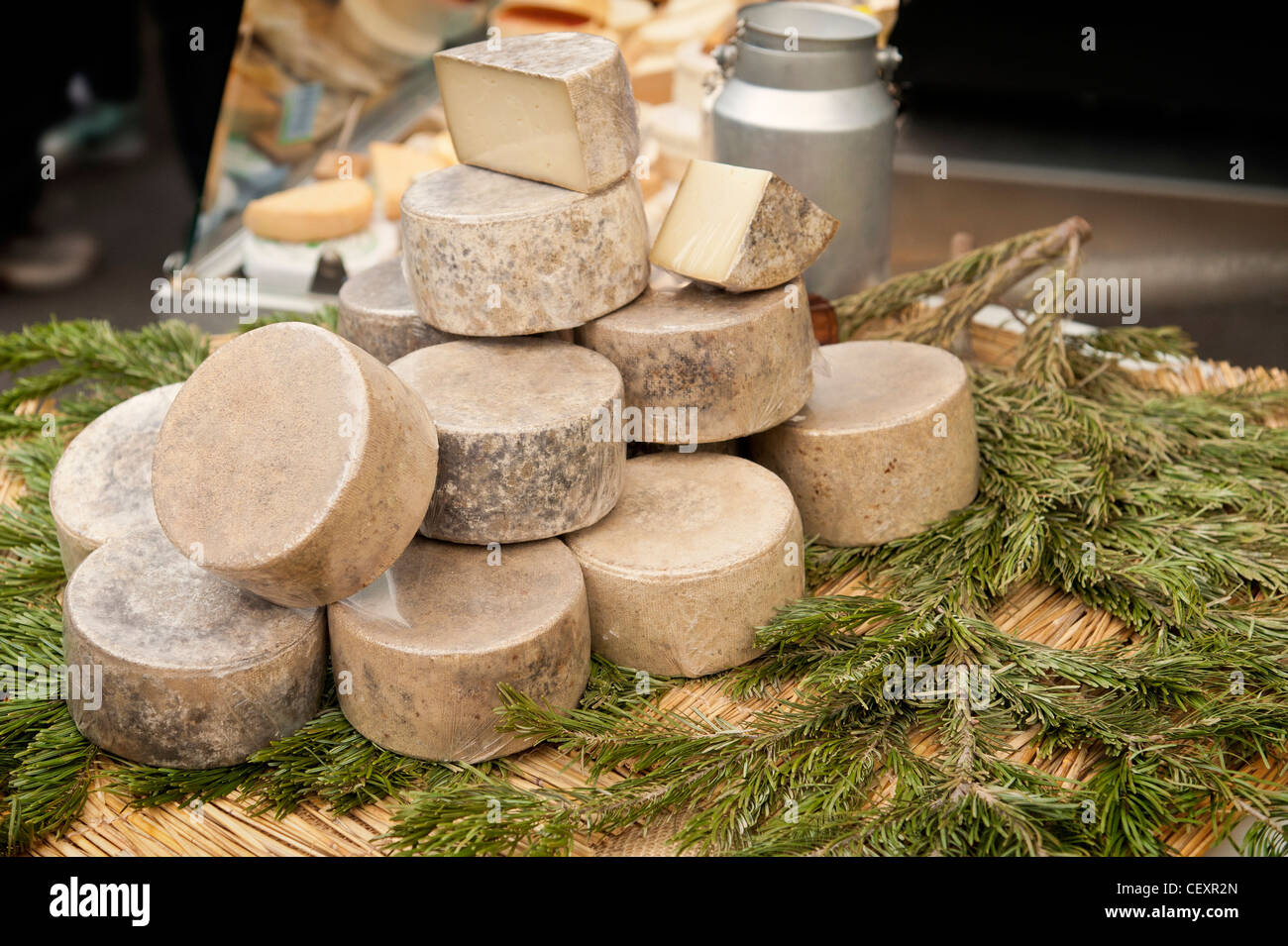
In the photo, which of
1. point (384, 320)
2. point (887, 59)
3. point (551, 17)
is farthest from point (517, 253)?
point (551, 17)

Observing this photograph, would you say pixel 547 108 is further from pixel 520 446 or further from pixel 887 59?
pixel 887 59

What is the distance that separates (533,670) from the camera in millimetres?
1352

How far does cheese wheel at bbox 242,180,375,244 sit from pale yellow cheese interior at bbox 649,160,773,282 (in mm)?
1259

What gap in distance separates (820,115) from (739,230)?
0.76 meters

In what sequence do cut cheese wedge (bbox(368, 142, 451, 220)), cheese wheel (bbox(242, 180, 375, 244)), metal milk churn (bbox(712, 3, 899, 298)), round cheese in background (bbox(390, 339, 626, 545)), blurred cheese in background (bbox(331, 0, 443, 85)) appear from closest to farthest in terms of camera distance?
round cheese in background (bbox(390, 339, 626, 545)) → metal milk churn (bbox(712, 3, 899, 298)) → cheese wheel (bbox(242, 180, 375, 244)) → cut cheese wedge (bbox(368, 142, 451, 220)) → blurred cheese in background (bbox(331, 0, 443, 85))

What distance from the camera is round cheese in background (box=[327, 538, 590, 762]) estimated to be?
132 cm

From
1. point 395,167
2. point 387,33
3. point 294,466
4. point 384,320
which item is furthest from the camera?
point 387,33

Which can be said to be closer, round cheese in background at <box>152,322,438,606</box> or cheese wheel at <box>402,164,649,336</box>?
round cheese in background at <box>152,322,438,606</box>

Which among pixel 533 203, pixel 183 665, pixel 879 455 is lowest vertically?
pixel 183 665

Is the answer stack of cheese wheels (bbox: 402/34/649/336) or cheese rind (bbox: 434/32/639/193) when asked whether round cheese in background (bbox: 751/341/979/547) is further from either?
cheese rind (bbox: 434/32/639/193)

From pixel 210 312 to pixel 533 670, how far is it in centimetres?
155

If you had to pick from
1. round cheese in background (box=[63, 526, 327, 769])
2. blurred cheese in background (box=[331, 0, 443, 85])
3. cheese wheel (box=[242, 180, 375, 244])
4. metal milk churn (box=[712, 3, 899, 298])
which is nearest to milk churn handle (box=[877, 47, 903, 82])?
metal milk churn (box=[712, 3, 899, 298])

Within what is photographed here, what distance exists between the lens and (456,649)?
4.29ft

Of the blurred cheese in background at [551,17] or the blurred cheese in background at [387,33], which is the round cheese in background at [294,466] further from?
the blurred cheese in background at [551,17]
